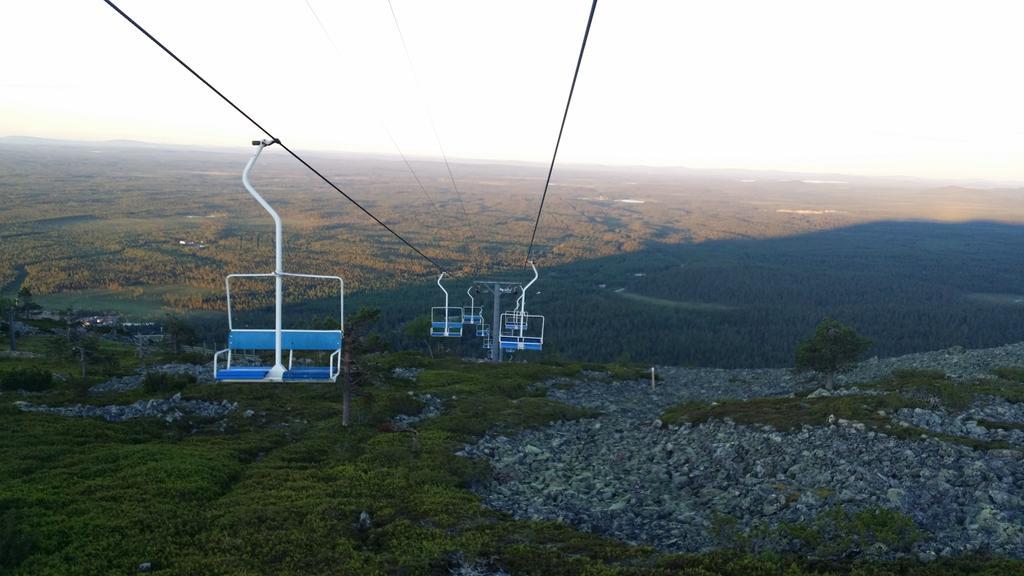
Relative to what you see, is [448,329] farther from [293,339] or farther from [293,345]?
[293,345]

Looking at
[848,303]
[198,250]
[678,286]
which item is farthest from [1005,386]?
[198,250]

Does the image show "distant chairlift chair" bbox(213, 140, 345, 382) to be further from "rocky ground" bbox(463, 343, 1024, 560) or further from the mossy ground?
"rocky ground" bbox(463, 343, 1024, 560)

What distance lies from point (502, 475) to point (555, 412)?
8506 millimetres

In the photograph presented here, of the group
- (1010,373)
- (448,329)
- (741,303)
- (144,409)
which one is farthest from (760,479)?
(741,303)

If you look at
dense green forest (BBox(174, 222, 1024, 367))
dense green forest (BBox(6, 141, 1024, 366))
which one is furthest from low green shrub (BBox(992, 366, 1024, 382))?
dense green forest (BBox(6, 141, 1024, 366))

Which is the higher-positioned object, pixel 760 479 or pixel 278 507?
pixel 760 479

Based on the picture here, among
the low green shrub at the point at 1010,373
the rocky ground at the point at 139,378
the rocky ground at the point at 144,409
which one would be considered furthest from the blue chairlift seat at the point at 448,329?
the low green shrub at the point at 1010,373

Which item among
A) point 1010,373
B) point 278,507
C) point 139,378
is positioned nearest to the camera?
point 278,507

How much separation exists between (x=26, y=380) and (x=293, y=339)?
1979 centimetres

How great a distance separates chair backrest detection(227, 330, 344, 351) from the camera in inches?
598

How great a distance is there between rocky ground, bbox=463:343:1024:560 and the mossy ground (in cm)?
109

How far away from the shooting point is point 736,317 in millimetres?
103000

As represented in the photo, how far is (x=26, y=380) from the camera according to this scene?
28.0 meters

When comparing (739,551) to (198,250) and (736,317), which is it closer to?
(736,317)
